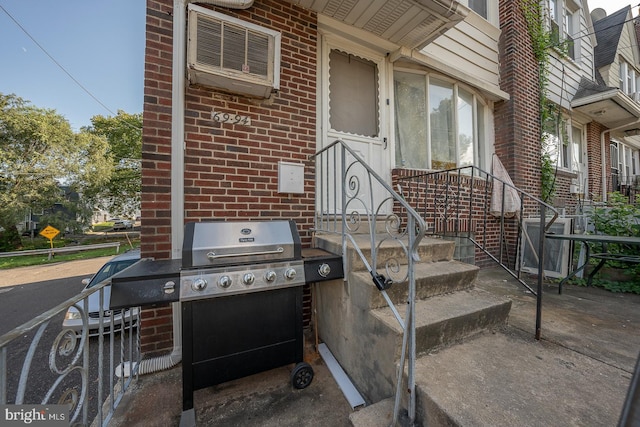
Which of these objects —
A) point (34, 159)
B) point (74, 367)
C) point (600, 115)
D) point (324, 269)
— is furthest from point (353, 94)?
point (34, 159)

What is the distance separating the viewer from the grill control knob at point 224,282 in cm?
158

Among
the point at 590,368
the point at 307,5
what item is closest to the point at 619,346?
the point at 590,368

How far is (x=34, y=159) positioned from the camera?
12.1 meters

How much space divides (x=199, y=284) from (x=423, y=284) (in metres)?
1.59

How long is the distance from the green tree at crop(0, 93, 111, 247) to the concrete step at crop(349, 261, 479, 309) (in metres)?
17.1

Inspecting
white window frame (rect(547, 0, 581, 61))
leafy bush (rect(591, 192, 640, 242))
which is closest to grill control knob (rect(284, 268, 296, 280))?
leafy bush (rect(591, 192, 640, 242))

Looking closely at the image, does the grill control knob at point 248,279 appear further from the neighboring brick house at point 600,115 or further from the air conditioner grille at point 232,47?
the neighboring brick house at point 600,115

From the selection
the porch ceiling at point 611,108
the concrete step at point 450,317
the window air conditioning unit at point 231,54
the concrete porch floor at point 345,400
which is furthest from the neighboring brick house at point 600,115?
the window air conditioning unit at point 231,54

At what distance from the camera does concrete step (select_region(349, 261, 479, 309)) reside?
172 cm

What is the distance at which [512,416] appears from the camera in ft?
3.74

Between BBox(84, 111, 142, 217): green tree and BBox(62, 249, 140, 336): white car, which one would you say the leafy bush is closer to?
BBox(62, 249, 140, 336): white car

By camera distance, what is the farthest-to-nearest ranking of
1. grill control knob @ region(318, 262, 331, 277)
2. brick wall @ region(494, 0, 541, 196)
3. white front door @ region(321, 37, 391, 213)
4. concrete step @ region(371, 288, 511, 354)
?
brick wall @ region(494, 0, 541, 196)
white front door @ region(321, 37, 391, 213)
grill control knob @ region(318, 262, 331, 277)
concrete step @ region(371, 288, 511, 354)

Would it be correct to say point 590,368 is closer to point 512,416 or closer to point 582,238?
point 512,416

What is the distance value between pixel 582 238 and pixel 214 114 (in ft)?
13.6
